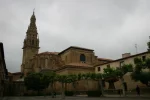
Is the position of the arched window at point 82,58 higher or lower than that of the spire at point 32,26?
lower

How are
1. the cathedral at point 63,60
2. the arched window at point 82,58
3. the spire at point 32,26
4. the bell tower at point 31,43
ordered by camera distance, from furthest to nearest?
the spire at point 32,26 → the bell tower at point 31,43 → the arched window at point 82,58 → the cathedral at point 63,60

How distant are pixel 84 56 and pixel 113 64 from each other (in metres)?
16.6

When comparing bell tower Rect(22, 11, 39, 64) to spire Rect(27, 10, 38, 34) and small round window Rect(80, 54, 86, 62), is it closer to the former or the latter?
spire Rect(27, 10, 38, 34)

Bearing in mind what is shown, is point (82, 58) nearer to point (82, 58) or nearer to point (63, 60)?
point (82, 58)

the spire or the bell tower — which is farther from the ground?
the spire

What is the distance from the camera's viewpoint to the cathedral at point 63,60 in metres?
48.4

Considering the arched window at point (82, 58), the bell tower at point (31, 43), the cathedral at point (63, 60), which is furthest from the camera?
Result: the bell tower at point (31, 43)

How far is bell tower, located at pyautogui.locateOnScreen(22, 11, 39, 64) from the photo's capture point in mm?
78412

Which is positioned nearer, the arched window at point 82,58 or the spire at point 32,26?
the arched window at point 82,58

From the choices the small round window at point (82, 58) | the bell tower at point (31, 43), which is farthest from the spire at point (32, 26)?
the small round window at point (82, 58)

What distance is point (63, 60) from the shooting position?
2440 inches

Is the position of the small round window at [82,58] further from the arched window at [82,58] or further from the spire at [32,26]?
the spire at [32,26]

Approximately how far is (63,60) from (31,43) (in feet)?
81.0

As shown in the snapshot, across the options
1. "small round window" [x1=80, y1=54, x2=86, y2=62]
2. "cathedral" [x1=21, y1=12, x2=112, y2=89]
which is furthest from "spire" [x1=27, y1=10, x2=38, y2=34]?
"small round window" [x1=80, y1=54, x2=86, y2=62]
